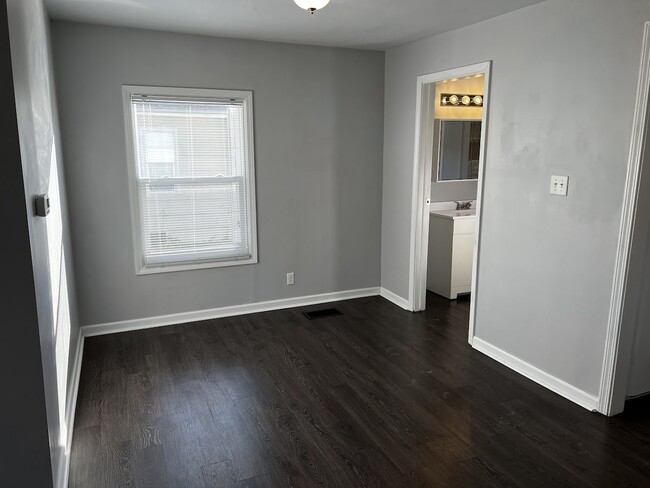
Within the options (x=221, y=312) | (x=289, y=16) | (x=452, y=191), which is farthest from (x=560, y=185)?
(x=221, y=312)

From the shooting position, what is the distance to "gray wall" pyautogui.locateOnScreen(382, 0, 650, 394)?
2.57 metres

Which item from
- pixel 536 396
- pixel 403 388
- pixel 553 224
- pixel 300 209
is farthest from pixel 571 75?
pixel 300 209

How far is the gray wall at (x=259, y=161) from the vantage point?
3.64m

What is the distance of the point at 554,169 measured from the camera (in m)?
2.93

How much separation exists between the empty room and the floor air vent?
1.7 inches

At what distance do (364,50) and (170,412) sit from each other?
341 centimetres

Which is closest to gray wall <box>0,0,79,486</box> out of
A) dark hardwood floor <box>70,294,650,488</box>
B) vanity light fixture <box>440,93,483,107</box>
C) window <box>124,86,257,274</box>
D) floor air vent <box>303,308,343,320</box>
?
dark hardwood floor <box>70,294,650,488</box>

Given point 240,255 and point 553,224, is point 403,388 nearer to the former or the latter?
point 553,224

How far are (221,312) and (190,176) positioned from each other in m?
1.21

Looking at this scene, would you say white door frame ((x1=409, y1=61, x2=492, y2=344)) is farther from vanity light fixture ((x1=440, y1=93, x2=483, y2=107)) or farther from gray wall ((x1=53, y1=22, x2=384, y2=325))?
vanity light fixture ((x1=440, y1=93, x2=483, y2=107))

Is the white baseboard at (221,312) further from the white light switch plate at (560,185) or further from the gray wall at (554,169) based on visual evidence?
the white light switch plate at (560,185)

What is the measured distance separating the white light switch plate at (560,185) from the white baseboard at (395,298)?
1.92 meters

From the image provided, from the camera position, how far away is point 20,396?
1.55 meters

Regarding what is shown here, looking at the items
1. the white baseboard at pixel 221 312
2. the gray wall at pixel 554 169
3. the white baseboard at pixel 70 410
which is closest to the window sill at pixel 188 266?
the white baseboard at pixel 221 312
